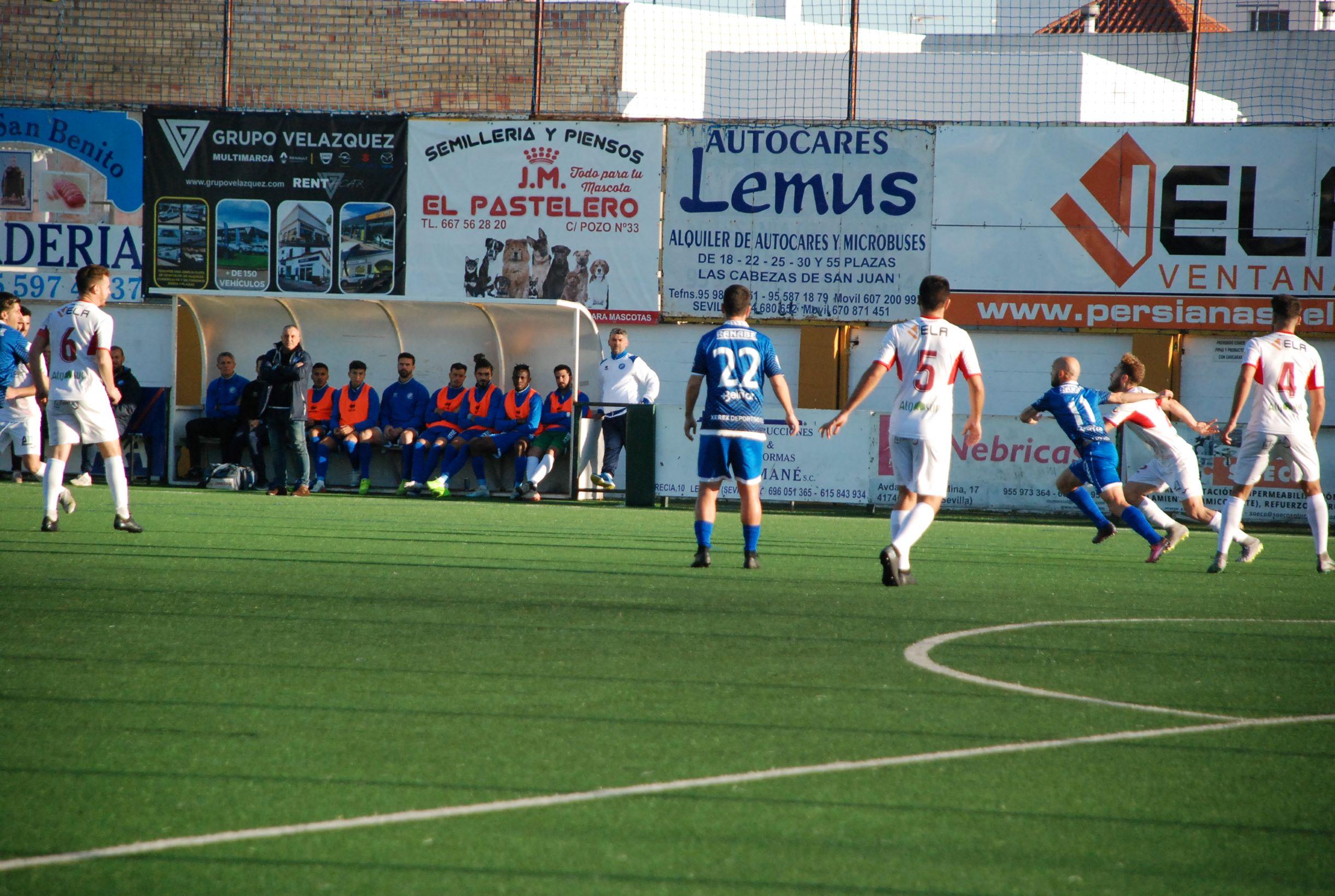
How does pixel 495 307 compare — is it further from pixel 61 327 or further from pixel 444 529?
pixel 61 327

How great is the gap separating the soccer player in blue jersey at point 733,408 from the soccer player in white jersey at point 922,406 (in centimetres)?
94

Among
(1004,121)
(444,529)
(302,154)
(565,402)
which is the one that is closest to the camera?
(444,529)

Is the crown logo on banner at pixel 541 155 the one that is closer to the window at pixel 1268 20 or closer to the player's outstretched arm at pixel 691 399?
the player's outstretched arm at pixel 691 399

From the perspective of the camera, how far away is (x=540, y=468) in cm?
1870

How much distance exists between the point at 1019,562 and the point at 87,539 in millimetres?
7178

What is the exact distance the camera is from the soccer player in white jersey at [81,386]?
1092cm

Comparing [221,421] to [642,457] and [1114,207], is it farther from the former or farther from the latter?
[1114,207]

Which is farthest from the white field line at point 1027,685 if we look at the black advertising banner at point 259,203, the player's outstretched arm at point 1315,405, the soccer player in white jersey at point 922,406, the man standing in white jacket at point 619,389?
the black advertising banner at point 259,203

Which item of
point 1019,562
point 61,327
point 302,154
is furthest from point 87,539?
point 302,154

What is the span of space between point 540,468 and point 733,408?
9066 millimetres

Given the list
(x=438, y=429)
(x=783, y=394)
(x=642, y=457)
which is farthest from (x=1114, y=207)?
(x=783, y=394)

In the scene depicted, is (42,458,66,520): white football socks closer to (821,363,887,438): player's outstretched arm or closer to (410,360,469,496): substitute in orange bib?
(821,363,887,438): player's outstretched arm

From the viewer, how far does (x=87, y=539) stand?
423 inches

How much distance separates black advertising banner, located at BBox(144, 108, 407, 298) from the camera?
21984 millimetres
